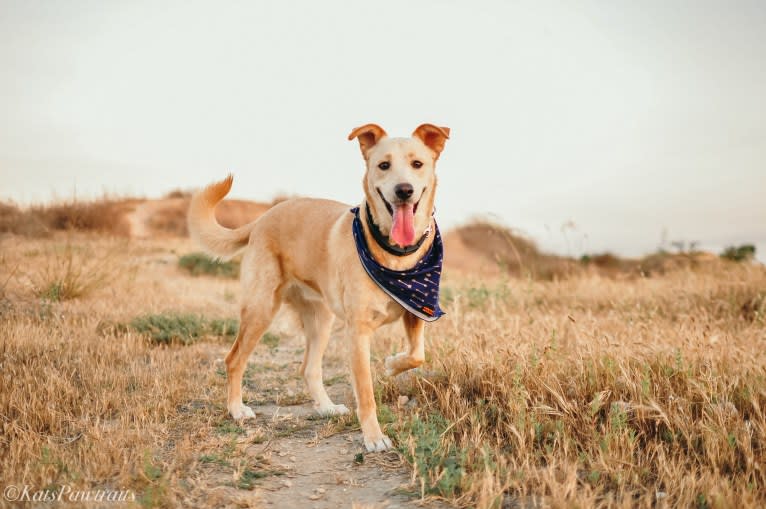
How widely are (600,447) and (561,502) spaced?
2.29ft

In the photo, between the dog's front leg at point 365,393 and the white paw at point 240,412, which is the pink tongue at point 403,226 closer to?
the dog's front leg at point 365,393

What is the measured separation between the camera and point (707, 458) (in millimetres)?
3039

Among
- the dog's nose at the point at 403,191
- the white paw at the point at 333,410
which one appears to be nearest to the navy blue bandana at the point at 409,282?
the dog's nose at the point at 403,191

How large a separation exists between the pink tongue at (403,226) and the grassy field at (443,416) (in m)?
1.23

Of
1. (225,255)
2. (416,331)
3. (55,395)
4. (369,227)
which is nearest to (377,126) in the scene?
(369,227)

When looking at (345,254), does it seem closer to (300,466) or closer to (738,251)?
(300,466)

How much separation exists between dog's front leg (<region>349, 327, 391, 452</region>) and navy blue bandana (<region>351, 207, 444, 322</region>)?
0.35 meters

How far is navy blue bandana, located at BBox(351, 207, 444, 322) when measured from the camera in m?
3.72

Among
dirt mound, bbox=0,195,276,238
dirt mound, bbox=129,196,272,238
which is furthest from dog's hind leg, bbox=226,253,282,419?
dirt mound, bbox=129,196,272,238

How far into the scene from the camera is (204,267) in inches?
566

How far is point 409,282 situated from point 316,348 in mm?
1496

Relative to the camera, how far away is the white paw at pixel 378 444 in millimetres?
3477

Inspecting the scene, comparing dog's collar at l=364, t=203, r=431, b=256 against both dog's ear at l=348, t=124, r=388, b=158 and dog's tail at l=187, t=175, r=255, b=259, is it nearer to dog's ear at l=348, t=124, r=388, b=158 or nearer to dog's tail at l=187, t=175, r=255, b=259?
dog's ear at l=348, t=124, r=388, b=158

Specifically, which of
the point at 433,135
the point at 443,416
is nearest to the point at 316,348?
the point at 443,416
